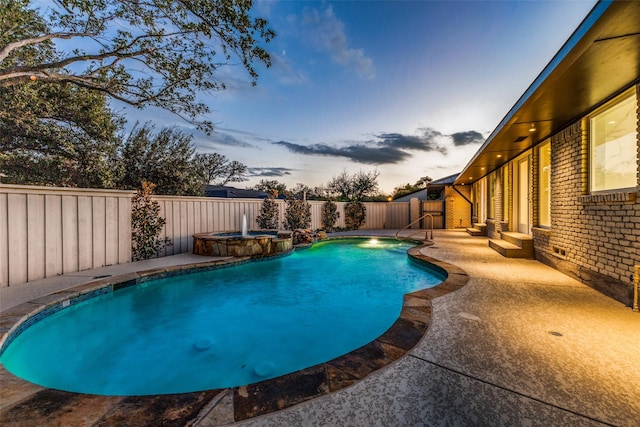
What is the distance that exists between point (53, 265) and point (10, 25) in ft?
15.8

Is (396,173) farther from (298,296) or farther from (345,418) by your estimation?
(345,418)

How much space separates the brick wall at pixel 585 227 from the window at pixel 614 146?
0.14 m

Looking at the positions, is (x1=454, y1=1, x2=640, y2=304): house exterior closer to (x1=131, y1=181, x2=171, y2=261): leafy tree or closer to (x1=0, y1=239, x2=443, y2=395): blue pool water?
(x1=0, y1=239, x2=443, y2=395): blue pool water

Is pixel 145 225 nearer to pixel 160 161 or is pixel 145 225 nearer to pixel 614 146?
pixel 160 161

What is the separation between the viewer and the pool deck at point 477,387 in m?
1.27

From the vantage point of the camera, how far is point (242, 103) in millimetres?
10359

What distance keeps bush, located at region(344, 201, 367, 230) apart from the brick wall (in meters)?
7.94

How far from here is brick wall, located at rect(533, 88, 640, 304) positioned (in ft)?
9.75

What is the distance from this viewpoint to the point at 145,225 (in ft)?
19.0

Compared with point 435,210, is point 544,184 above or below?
above

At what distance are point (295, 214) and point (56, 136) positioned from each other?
7.88m

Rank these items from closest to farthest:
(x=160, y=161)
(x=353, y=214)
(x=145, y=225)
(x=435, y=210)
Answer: (x=145, y=225)
(x=160, y=161)
(x=353, y=214)
(x=435, y=210)

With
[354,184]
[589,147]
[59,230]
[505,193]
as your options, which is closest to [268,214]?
[59,230]

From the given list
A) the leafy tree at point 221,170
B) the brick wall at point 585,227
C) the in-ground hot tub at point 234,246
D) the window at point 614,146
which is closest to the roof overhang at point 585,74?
the window at point 614,146
